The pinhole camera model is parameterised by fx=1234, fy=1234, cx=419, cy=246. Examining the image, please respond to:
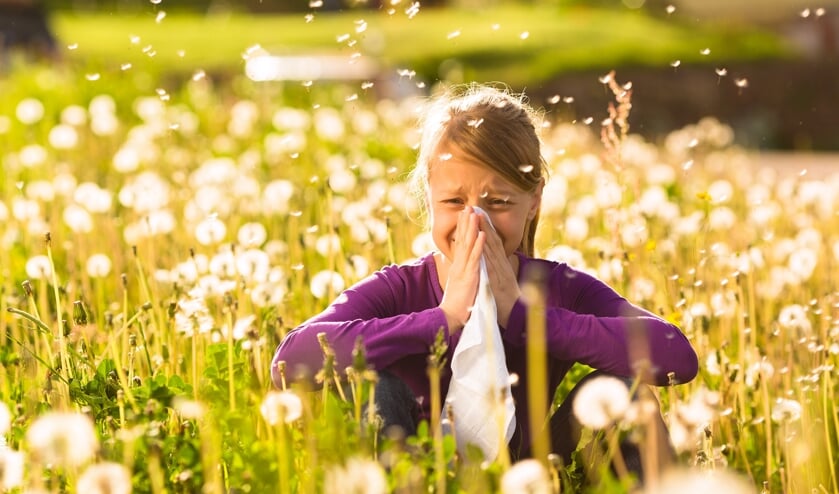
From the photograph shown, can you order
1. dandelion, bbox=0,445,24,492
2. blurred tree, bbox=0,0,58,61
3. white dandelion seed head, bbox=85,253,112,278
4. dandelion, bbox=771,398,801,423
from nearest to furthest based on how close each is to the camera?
1. dandelion, bbox=0,445,24,492
2. dandelion, bbox=771,398,801,423
3. white dandelion seed head, bbox=85,253,112,278
4. blurred tree, bbox=0,0,58,61

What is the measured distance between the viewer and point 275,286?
289 centimetres

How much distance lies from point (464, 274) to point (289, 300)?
747 millimetres

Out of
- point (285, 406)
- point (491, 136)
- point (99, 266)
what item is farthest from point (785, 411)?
point (99, 266)

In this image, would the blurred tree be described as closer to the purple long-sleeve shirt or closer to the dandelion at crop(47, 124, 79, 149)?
the dandelion at crop(47, 124, 79, 149)

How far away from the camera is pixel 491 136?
2447mm

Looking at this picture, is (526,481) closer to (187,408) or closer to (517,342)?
(187,408)

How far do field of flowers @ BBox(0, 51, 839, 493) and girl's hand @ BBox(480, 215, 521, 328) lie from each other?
0.32 meters

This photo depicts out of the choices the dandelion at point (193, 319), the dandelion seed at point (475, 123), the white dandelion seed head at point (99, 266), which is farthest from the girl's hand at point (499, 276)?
the white dandelion seed head at point (99, 266)

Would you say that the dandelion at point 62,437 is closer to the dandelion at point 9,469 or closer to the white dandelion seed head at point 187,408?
the dandelion at point 9,469

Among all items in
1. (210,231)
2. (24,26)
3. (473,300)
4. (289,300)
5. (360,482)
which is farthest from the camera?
(24,26)

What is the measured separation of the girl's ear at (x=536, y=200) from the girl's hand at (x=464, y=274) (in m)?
0.32

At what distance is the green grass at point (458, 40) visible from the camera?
A: 1412 cm

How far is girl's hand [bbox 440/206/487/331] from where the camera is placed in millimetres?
2238

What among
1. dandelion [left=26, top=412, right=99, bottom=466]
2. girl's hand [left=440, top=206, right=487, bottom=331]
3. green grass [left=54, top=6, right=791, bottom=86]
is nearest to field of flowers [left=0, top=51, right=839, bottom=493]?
dandelion [left=26, top=412, right=99, bottom=466]
